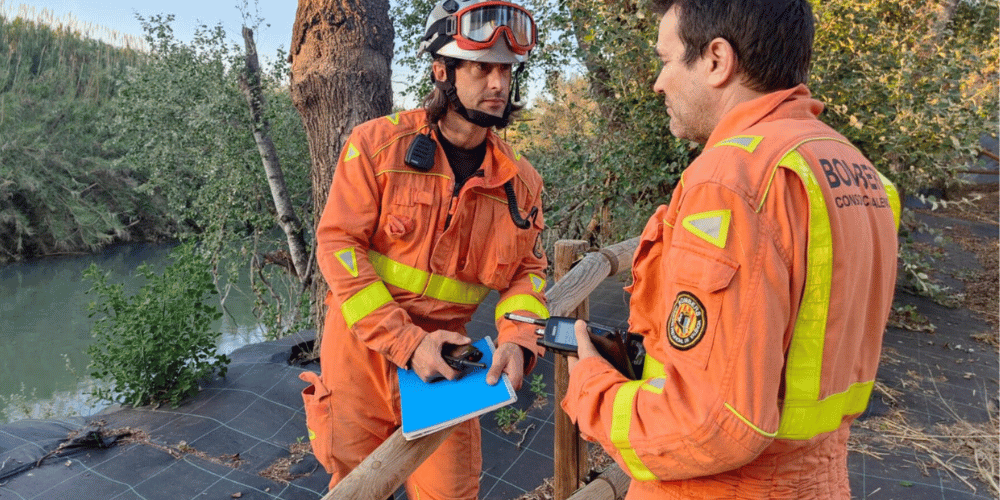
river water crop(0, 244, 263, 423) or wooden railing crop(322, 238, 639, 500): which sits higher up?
wooden railing crop(322, 238, 639, 500)

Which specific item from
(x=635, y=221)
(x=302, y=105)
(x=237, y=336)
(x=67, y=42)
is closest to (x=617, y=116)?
(x=635, y=221)

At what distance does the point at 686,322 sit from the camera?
3.29 feet

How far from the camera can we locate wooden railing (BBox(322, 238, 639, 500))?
4.70ft

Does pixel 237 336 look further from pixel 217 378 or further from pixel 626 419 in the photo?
pixel 626 419

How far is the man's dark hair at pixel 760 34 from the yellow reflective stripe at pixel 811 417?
1.82 ft

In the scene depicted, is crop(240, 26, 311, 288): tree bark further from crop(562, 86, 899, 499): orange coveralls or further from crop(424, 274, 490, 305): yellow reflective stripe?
crop(562, 86, 899, 499): orange coveralls

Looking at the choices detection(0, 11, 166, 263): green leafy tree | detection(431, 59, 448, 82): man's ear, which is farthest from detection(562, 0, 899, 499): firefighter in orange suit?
detection(0, 11, 166, 263): green leafy tree

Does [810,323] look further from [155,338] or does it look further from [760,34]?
[155,338]

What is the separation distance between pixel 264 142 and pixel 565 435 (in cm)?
618

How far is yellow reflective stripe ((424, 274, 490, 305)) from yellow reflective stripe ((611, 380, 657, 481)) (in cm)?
111

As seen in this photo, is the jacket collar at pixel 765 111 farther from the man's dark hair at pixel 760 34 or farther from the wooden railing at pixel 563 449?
the wooden railing at pixel 563 449

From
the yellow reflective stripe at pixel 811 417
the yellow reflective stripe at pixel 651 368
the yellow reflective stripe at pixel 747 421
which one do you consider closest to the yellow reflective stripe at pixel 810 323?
the yellow reflective stripe at pixel 811 417

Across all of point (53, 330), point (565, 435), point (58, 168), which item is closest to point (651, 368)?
point (565, 435)

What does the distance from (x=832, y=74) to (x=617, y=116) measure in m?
2.07
